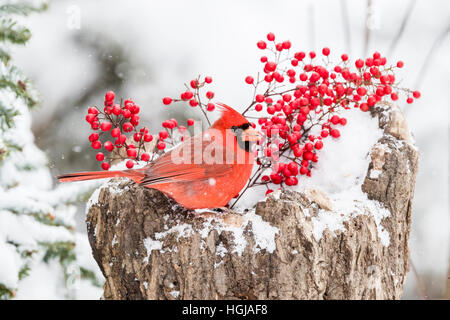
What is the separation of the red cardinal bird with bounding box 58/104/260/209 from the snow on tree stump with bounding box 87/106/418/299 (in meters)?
0.06

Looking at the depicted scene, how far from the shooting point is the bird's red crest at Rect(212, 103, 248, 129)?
1.07m

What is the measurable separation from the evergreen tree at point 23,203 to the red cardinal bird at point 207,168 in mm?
473

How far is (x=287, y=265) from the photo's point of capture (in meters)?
0.96

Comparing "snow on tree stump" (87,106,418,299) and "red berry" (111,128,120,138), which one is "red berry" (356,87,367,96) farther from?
"red berry" (111,128,120,138)

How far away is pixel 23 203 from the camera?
4.52ft

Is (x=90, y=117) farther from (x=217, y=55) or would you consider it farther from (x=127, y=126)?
(x=217, y=55)

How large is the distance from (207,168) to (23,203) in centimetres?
67

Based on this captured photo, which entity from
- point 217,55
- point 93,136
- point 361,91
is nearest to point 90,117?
point 93,136

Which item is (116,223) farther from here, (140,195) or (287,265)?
(287,265)

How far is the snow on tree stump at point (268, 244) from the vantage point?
0.97 metres

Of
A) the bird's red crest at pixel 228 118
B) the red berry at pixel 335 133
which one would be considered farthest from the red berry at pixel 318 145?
the bird's red crest at pixel 228 118

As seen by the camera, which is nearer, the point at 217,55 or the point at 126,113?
the point at 126,113

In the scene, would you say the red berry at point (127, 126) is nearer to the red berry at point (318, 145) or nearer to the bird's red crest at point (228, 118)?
the bird's red crest at point (228, 118)
